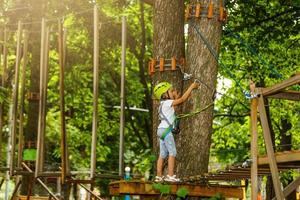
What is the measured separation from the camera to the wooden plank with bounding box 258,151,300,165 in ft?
25.0

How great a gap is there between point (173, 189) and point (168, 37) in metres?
2.72

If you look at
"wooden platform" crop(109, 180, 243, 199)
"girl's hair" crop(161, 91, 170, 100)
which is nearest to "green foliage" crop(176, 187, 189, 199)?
"wooden platform" crop(109, 180, 243, 199)

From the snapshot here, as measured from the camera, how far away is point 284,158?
7.91 meters

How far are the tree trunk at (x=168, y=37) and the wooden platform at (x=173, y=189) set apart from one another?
127 cm

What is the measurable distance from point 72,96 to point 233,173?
14411 millimetres

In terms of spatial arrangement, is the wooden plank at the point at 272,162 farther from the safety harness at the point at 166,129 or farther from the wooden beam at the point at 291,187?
the safety harness at the point at 166,129

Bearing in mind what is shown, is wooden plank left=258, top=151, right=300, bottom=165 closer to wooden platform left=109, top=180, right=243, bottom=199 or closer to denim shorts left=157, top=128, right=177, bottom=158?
wooden platform left=109, top=180, right=243, bottom=199

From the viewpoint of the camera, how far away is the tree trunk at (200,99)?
33.7ft

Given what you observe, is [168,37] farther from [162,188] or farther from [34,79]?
[34,79]

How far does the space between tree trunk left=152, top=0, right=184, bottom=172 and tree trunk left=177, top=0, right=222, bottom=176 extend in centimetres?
17

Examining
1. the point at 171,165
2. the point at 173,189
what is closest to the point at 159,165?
the point at 171,165

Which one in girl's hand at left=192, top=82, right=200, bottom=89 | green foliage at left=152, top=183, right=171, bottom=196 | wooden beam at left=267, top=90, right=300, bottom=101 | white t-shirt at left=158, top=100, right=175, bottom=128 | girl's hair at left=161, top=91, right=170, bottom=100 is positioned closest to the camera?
wooden beam at left=267, top=90, right=300, bottom=101

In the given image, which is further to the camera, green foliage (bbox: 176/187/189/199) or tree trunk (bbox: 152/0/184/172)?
tree trunk (bbox: 152/0/184/172)

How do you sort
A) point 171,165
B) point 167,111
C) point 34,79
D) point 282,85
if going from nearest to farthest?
point 282,85, point 171,165, point 167,111, point 34,79
